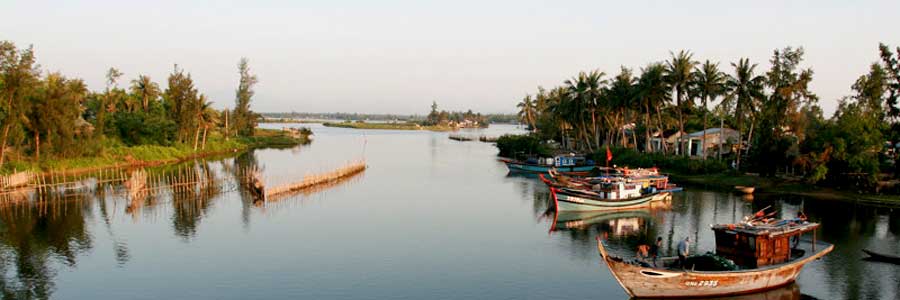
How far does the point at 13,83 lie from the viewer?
4706 centimetres

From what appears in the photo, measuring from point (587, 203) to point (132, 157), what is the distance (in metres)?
47.3

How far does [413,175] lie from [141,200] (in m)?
26.8

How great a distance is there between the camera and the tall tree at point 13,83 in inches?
1845

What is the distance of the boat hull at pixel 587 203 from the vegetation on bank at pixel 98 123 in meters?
40.2

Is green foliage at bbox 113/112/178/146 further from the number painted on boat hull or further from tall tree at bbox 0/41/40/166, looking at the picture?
the number painted on boat hull

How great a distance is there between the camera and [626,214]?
39906 mm

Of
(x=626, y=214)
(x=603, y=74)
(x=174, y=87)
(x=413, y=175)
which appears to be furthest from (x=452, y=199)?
(x=174, y=87)

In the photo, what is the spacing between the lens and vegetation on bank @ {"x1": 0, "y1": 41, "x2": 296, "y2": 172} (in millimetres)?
48031

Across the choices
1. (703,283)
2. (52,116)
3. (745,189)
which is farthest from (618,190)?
(52,116)

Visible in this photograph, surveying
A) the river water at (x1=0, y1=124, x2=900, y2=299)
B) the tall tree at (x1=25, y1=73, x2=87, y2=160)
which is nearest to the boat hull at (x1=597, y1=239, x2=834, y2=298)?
the river water at (x1=0, y1=124, x2=900, y2=299)

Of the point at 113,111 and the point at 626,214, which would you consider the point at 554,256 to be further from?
the point at 113,111

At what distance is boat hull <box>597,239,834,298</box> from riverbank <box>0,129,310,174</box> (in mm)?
46114

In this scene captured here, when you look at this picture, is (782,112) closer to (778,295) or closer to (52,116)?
(778,295)

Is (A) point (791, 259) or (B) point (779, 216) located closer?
(A) point (791, 259)
